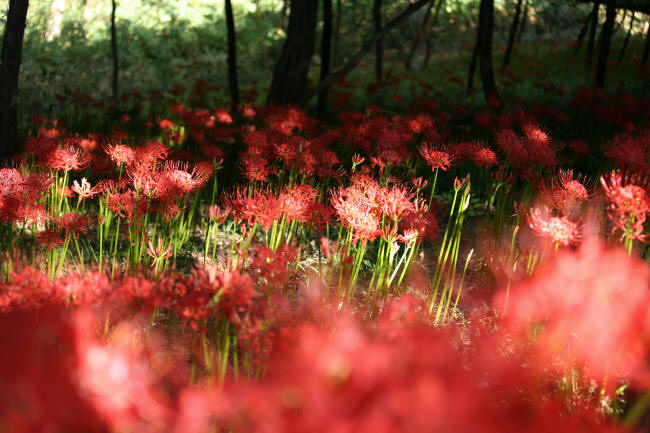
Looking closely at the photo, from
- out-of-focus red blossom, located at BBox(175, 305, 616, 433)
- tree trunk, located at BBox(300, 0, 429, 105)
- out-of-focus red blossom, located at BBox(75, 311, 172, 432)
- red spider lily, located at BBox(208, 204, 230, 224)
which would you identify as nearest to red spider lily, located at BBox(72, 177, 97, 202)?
red spider lily, located at BBox(208, 204, 230, 224)

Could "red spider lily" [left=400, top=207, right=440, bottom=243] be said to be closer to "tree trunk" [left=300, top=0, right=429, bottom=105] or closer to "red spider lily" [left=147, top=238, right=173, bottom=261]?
"red spider lily" [left=147, top=238, right=173, bottom=261]

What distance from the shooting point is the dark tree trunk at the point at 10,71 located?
3.30m

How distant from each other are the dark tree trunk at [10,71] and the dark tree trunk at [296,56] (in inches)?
135

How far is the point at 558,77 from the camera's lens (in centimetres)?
1267

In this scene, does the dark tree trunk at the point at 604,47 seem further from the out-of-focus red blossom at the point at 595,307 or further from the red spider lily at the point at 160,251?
the red spider lily at the point at 160,251

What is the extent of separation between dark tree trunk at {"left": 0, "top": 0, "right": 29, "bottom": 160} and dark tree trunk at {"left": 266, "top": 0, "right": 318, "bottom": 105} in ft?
11.3

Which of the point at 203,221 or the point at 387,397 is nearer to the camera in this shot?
the point at 387,397

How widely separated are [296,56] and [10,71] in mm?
3983

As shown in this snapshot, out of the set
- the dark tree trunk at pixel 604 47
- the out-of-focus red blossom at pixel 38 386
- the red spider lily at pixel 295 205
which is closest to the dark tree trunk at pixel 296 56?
the dark tree trunk at pixel 604 47

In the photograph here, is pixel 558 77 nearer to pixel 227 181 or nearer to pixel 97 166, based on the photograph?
pixel 227 181

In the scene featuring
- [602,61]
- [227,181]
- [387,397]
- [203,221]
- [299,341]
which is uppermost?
[602,61]

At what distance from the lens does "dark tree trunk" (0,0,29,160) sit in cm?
330

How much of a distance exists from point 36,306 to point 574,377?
181 cm

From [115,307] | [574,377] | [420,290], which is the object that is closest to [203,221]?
[420,290]
